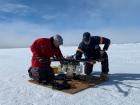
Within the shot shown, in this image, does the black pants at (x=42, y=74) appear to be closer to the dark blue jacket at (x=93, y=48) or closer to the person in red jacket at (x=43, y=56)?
the person in red jacket at (x=43, y=56)

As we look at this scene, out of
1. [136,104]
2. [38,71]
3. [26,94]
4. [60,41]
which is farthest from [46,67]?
[136,104]

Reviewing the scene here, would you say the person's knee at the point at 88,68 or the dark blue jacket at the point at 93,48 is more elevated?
the dark blue jacket at the point at 93,48

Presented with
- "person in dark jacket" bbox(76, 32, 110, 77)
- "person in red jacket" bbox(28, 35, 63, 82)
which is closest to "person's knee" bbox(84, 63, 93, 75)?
"person in dark jacket" bbox(76, 32, 110, 77)

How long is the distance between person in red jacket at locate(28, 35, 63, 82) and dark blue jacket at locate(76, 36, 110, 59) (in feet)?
3.45

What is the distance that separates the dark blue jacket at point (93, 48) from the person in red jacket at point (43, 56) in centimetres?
105

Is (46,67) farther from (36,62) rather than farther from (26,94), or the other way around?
(26,94)

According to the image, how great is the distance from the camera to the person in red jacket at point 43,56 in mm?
6734

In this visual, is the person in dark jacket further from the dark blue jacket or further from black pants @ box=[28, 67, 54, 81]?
black pants @ box=[28, 67, 54, 81]

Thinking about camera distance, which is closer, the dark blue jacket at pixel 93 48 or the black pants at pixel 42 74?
the black pants at pixel 42 74

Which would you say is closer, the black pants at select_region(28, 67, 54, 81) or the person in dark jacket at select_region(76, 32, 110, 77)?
the black pants at select_region(28, 67, 54, 81)

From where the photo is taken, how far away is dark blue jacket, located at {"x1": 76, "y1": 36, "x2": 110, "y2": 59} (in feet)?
25.2

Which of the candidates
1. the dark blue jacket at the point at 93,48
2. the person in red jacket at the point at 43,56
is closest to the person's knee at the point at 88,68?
the dark blue jacket at the point at 93,48

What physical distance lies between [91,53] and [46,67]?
1.66 meters

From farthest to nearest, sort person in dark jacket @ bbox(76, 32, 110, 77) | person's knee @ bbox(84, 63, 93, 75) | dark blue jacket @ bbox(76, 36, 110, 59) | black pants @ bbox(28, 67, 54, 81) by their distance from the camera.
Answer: person's knee @ bbox(84, 63, 93, 75) < dark blue jacket @ bbox(76, 36, 110, 59) < person in dark jacket @ bbox(76, 32, 110, 77) < black pants @ bbox(28, 67, 54, 81)
